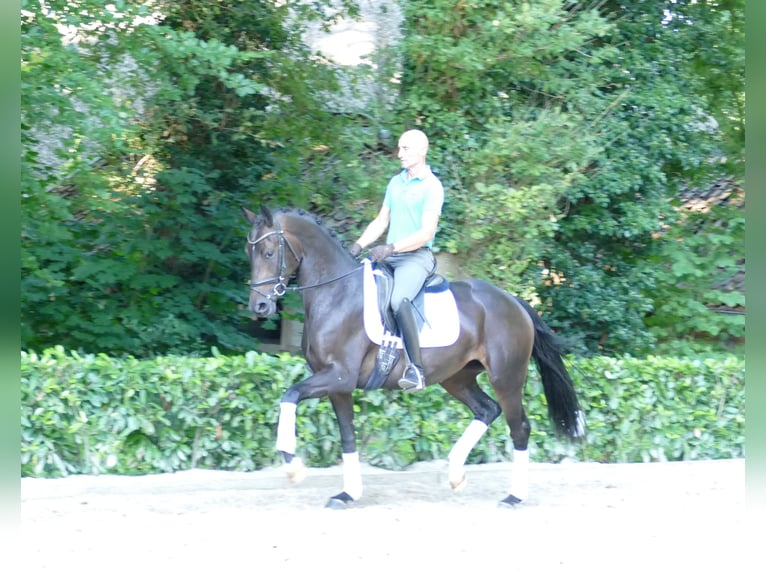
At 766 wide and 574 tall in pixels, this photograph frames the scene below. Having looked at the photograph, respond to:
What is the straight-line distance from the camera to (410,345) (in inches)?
268

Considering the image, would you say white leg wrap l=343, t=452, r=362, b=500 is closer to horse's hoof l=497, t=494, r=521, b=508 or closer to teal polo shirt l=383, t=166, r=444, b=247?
horse's hoof l=497, t=494, r=521, b=508

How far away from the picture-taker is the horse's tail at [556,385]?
7.80m

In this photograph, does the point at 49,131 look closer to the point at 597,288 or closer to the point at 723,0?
the point at 597,288

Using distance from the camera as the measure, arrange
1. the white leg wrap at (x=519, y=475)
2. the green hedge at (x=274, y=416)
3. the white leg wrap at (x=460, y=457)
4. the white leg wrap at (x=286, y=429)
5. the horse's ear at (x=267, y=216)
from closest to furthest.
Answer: the white leg wrap at (x=286, y=429), the horse's ear at (x=267, y=216), the white leg wrap at (x=460, y=457), the white leg wrap at (x=519, y=475), the green hedge at (x=274, y=416)

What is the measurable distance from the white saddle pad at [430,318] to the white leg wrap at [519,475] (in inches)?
47.1

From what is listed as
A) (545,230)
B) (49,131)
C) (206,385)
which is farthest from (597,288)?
(49,131)

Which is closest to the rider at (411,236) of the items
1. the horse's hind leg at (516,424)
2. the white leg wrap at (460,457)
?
the white leg wrap at (460,457)

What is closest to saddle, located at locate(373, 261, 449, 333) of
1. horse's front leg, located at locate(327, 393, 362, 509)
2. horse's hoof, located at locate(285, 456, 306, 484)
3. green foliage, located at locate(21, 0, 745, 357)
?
horse's front leg, located at locate(327, 393, 362, 509)

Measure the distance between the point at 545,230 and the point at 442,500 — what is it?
3977 millimetres

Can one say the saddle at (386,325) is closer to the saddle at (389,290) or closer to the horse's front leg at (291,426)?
the saddle at (389,290)

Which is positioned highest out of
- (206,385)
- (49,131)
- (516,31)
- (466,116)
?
(516,31)

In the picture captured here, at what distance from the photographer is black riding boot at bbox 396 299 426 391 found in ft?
22.3

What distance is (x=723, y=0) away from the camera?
12.6 meters

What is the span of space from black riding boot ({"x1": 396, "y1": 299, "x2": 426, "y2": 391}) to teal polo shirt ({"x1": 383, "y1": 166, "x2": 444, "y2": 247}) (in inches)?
23.2
